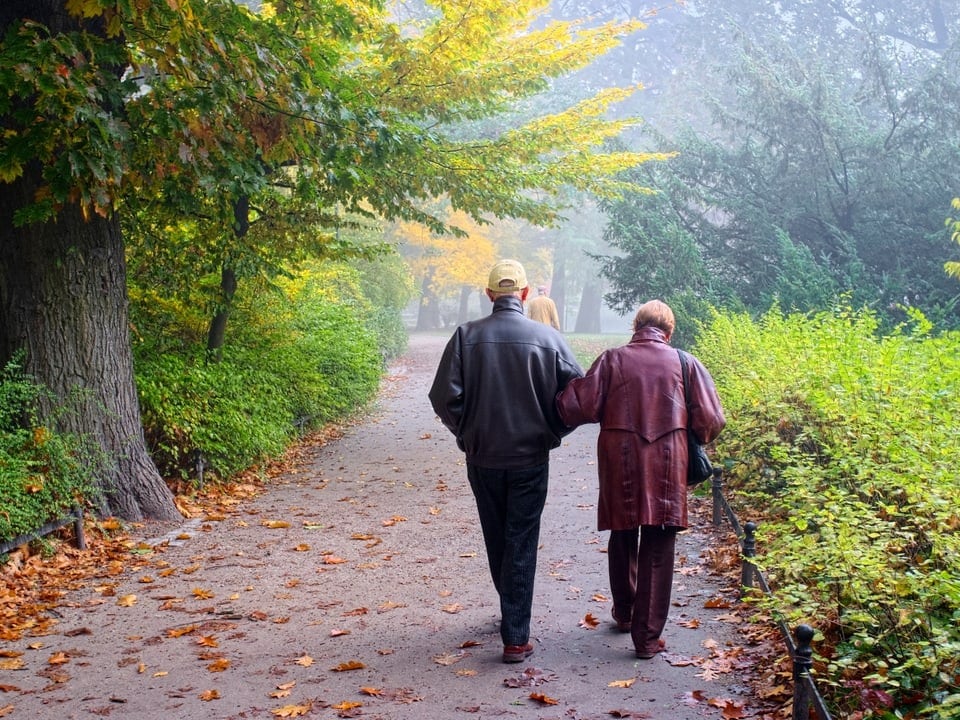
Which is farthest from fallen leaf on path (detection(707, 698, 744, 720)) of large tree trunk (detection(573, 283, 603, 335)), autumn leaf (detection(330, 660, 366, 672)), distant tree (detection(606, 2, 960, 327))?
large tree trunk (detection(573, 283, 603, 335))

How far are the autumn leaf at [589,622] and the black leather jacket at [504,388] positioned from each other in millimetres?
1177

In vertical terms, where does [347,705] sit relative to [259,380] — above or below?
below

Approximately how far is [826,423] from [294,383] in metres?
7.63

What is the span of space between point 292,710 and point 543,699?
1.18 meters

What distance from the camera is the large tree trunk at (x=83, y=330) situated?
773cm

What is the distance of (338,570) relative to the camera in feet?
23.4

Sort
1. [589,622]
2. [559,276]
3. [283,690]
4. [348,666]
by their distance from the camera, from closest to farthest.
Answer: [283,690]
[348,666]
[589,622]
[559,276]

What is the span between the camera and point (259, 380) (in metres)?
12.1

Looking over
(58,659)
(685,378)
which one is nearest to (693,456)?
(685,378)

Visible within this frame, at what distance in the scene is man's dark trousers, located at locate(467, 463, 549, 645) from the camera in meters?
4.95

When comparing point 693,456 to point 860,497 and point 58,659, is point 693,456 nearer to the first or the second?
point 860,497

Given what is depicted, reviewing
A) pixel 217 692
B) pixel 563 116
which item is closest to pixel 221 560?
pixel 217 692

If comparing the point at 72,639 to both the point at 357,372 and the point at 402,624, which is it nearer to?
the point at 402,624

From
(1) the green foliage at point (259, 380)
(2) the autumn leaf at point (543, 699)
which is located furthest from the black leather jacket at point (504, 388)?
(1) the green foliage at point (259, 380)
